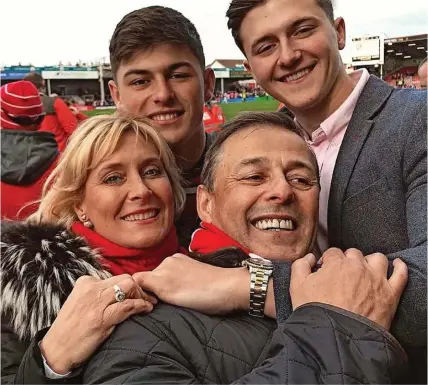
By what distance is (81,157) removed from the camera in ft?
6.24

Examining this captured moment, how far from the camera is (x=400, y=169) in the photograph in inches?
73.2

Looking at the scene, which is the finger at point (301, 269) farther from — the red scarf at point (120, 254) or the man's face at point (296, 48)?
the man's face at point (296, 48)

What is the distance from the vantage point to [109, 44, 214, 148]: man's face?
257 centimetres

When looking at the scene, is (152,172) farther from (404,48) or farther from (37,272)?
(404,48)

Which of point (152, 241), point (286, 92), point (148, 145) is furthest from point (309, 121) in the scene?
point (152, 241)

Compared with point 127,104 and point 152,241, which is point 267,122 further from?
point 127,104

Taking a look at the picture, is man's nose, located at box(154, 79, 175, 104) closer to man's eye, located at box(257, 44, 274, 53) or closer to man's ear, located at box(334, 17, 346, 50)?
man's eye, located at box(257, 44, 274, 53)

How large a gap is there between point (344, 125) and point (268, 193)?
675mm

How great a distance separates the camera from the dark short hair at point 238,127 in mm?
1945

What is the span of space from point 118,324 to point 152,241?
23.2 inches

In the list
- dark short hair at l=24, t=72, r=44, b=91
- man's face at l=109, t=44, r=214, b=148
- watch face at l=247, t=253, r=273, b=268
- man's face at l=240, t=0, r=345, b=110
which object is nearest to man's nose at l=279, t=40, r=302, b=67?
man's face at l=240, t=0, r=345, b=110

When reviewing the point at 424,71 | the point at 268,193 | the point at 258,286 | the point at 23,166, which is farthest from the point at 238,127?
the point at 424,71

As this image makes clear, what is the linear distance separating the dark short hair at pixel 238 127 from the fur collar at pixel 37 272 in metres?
0.56

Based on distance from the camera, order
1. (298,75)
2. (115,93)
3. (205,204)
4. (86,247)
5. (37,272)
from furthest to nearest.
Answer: (115,93) → (298,75) → (205,204) → (86,247) → (37,272)
